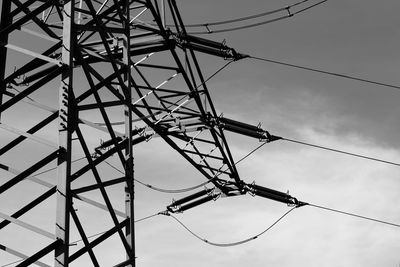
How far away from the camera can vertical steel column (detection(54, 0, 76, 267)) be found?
27.8ft

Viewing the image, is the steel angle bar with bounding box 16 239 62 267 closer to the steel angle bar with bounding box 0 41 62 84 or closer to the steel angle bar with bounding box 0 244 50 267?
the steel angle bar with bounding box 0 244 50 267

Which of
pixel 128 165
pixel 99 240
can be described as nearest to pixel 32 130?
pixel 128 165

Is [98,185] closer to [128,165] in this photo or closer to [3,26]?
[128,165]

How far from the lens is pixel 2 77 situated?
408 inches

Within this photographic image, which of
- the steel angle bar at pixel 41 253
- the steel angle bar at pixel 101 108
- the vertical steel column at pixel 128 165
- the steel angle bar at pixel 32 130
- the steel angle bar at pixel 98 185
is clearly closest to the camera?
the steel angle bar at pixel 41 253

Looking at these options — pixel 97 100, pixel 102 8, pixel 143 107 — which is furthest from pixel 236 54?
pixel 97 100

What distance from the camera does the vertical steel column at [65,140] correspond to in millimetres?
8484

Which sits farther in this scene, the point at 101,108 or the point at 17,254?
the point at 101,108

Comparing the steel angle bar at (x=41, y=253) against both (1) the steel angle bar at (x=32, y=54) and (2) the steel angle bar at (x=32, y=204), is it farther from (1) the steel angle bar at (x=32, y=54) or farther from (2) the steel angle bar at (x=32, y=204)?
(1) the steel angle bar at (x=32, y=54)

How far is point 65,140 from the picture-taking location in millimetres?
8891

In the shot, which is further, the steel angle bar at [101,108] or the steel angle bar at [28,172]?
the steel angle bar at [101,108]

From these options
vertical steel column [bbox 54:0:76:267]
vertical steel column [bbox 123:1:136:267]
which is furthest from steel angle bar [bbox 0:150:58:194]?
vertical steel column [bbox 123:1:136:267]

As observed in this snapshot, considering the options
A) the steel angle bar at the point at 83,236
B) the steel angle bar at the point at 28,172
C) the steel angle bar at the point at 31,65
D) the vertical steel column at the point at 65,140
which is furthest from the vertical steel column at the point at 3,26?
the steel angle bar at the point at 83,236

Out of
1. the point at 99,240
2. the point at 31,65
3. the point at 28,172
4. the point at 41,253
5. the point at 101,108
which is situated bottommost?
the point at 41,253
